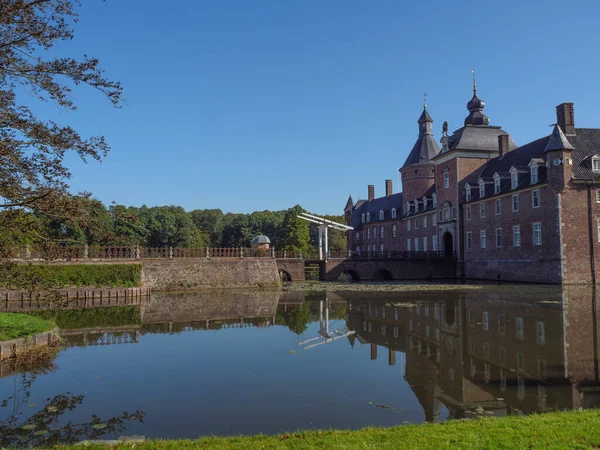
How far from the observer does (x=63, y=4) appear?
749 centimetres

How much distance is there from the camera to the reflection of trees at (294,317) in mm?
15461

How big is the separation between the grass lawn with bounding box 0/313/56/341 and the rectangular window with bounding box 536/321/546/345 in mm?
12093

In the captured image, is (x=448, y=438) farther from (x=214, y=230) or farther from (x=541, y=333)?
(x=214, y=230)

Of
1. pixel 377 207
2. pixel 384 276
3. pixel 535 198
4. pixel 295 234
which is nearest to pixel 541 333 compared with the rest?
pixel 535 198

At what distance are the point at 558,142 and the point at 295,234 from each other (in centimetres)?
3682

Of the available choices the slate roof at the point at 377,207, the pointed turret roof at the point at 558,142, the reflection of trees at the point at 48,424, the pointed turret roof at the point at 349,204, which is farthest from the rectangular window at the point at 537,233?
the pointed turret roof at the point at 349,204

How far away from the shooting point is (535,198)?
31938mm

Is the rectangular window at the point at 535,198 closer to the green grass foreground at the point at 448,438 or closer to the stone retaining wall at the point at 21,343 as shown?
the green grass foreground at the point at 448,438

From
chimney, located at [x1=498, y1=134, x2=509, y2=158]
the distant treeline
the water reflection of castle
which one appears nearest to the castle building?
chimney, located at [x1=498, y1=134, x2=509, y2=158]

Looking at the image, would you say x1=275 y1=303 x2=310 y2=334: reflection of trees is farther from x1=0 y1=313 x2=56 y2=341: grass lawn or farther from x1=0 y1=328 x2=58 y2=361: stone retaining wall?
x1=0 y1=313 x2=56 y2=341: grass lawn

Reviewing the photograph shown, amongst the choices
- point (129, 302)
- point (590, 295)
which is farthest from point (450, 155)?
point (129, 302)

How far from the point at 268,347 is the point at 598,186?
2665 centimetres

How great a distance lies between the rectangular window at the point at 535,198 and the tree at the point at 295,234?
32792 millimetres

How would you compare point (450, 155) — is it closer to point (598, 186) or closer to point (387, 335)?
point (598, 186)
